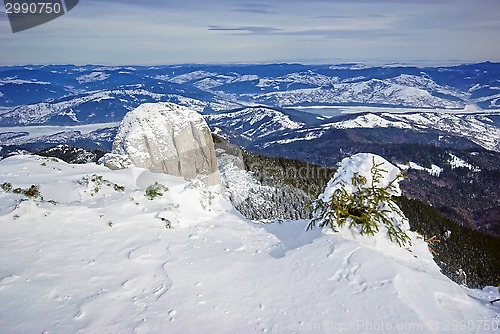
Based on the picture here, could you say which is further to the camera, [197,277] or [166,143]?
[166,143]

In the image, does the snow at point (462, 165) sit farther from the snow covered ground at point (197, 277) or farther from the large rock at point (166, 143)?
the snow covered ground at point (197, 277)

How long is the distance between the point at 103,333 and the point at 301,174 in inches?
2462

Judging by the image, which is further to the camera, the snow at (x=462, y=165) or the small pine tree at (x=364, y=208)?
the snow at (x=462, y=165)

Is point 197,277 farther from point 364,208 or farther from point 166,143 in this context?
point 166,143

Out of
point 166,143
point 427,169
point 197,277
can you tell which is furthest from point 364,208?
point 427,169

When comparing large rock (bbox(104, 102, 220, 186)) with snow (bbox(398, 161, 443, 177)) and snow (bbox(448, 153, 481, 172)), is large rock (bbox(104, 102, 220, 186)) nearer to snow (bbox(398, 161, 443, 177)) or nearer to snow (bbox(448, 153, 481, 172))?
snow (bbox(398, 161, 443, 177))

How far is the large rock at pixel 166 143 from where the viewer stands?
81.9 ft

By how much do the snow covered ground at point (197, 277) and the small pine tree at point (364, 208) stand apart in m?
0.41

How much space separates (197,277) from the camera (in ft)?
27.4

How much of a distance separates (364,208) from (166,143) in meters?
18.2

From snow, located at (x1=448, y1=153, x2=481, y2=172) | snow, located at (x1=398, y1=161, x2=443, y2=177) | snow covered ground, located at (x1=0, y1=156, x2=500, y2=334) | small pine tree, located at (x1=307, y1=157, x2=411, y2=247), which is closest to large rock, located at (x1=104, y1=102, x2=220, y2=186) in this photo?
snow covered ground, located at (x1=0, y1=156, x2=500, y2=334)

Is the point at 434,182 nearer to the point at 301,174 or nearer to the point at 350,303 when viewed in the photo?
the point at 301,174

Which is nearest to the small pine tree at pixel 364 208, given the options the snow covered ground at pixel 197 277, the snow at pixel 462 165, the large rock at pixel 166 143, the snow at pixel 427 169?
the snow covered ground at pixel 197 277

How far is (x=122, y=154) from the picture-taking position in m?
24.3
